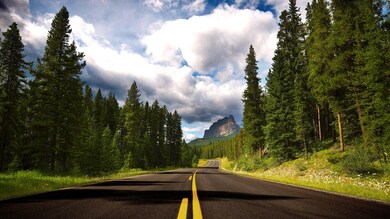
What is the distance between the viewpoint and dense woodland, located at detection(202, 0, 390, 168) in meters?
17.0

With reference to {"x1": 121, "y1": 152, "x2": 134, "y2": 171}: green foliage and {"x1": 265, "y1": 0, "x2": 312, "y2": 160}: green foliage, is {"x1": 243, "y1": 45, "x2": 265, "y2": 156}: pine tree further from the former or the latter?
{"x1": 121, "y1": 152, "x2": 134, "y2": 171}: green foliage

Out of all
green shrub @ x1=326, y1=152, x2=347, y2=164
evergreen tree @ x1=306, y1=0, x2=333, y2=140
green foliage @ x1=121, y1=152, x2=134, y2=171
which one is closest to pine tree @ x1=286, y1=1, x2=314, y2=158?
evergreen tree @ x1=306, y1=0, x2=333, y2=140

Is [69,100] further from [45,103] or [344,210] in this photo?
[344,210]

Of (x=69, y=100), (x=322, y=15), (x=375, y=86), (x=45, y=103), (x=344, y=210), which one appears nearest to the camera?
(x=344, y=210)

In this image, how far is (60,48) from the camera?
23625 millimetres

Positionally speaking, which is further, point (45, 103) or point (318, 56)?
point (318, 56)

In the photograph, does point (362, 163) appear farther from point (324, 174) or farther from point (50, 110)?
point (50, 110)

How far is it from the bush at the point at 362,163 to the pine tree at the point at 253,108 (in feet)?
68.1

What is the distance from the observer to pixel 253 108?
40188mm

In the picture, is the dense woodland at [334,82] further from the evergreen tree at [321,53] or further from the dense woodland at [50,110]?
the dense woodland at [50,110]

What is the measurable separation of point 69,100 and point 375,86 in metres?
27.2

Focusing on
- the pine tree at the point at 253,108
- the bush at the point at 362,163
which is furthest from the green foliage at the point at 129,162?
the bush at the point at 362,163

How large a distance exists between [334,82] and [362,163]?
8.52 m

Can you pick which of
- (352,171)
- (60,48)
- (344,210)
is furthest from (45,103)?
(352,171)
